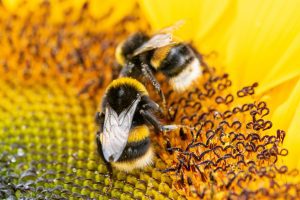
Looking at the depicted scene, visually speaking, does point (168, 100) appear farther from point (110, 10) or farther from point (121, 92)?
point (110, 10)

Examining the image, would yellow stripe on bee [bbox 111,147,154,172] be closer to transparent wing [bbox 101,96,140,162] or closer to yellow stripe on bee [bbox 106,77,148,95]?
transparent wing [bbox 101,96,140,162]

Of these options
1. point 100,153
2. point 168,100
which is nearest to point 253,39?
point 168,100

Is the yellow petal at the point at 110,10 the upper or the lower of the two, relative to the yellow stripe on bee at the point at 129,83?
upper

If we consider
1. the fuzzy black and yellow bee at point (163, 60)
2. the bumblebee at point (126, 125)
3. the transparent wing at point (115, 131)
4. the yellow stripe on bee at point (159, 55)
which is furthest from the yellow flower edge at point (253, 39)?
the transparent wing at point (115, 131)

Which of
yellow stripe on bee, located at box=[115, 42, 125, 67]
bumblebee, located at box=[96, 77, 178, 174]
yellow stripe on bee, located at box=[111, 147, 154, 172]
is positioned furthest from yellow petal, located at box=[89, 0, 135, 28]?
yellow stripe on bee, located at box=[111, 147, 154, 172]

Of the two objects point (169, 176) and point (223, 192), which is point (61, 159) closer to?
point (169, 176)

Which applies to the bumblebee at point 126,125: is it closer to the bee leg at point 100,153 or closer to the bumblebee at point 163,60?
the bee leg at point 100,153

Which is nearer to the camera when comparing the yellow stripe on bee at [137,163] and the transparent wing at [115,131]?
the transparent wing at [115,131]
